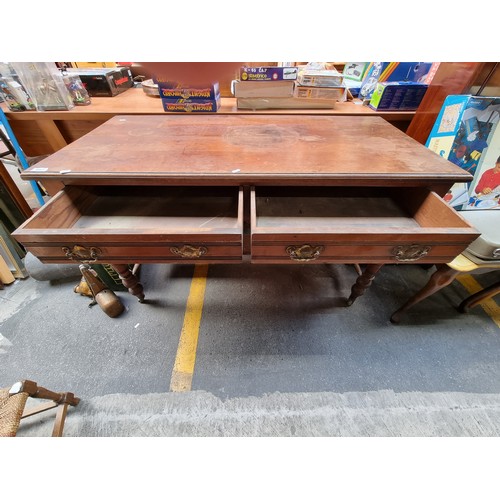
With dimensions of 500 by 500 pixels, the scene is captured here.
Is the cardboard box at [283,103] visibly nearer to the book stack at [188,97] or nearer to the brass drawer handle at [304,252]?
the book stack at [188,97]

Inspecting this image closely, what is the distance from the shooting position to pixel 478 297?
1200 mm

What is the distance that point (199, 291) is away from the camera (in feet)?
4.55

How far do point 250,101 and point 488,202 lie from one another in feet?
4.14

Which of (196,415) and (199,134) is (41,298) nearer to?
(196,415)

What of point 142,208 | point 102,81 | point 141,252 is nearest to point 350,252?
point 141,252

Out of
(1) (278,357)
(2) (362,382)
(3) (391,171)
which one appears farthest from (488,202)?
(1) (278,357)

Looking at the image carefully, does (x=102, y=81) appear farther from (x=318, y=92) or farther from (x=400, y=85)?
(x=400, y=85)

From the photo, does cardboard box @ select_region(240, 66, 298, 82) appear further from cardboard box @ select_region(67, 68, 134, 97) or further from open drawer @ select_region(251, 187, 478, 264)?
cardboard box @ select_region(67, 68, 134, 97)

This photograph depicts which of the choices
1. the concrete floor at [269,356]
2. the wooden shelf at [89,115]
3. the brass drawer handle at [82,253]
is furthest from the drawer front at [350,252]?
the wooden shelf at [89,115]

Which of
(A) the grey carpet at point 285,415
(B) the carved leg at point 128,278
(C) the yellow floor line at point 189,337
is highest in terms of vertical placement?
(B) the carved leg at point 128,278

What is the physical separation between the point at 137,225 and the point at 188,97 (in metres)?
0.72

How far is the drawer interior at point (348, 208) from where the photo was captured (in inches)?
32.1

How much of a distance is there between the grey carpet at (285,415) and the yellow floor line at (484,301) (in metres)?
0.46

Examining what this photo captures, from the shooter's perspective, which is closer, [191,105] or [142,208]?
[142,208]
